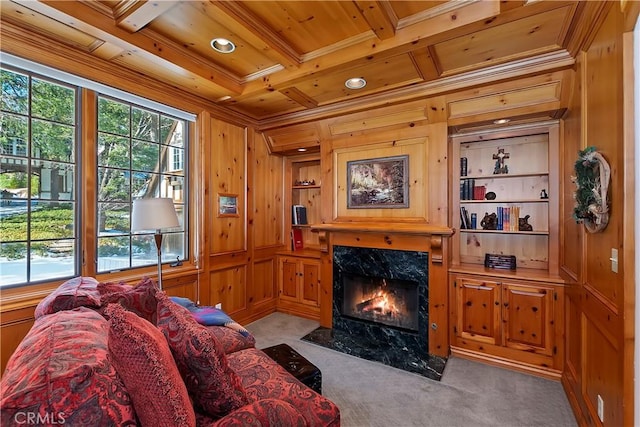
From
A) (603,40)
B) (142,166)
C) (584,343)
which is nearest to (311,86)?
(142,166)

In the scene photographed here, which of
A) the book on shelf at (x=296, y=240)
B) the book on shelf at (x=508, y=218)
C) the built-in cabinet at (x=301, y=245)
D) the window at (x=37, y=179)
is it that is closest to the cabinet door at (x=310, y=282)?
the built-in cabinet at (x=301, y=245)

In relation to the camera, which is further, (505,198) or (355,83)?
(505,198)

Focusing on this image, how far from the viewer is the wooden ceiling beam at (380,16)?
1.81 m

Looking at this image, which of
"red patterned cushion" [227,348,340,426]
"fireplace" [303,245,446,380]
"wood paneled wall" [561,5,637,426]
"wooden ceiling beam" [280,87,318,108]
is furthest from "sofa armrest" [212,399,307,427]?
"wooden ceiling beam" [280,87,318,108]

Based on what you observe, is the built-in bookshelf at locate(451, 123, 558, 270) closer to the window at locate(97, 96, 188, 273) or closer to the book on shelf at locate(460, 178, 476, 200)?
the book on shelf at locate(460, 178, 476, 200)

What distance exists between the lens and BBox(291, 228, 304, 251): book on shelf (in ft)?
14.0

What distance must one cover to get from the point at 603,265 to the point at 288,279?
10.8 feet

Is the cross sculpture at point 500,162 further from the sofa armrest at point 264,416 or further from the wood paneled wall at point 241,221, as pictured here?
the sofa armrest at point 264,416

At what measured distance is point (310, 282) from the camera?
12.9 feet

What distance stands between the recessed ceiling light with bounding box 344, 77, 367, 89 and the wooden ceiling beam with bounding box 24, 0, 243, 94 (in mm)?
1190

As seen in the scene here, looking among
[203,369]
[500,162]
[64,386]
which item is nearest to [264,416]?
[203,369]

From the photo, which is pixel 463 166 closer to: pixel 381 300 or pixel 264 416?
pixel 381 300

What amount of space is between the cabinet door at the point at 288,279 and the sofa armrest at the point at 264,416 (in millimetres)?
2945

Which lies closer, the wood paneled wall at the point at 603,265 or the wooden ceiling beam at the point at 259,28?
the wood paneled wall at the point at 603,265
